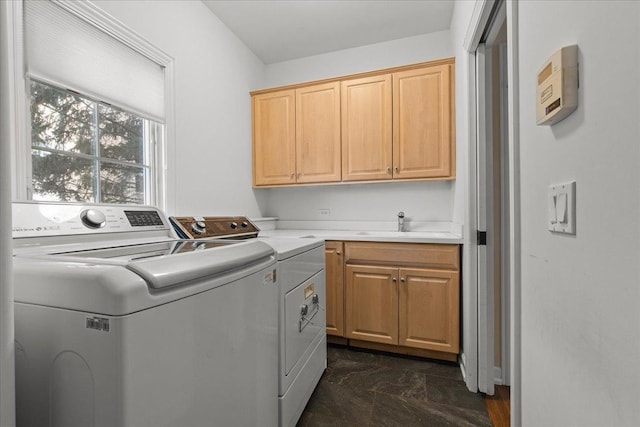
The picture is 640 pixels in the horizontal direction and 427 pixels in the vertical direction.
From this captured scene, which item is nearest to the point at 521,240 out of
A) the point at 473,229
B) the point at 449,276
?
→ the point at 473,229

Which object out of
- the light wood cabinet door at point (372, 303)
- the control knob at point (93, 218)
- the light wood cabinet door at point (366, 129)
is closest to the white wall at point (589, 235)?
the light wood cabinet door at point (372, 303)

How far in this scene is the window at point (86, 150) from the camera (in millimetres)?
1373

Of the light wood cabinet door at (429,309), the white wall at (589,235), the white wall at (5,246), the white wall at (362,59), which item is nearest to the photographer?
the white wall at (589,235)

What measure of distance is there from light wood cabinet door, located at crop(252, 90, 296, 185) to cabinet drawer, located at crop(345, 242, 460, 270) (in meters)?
1.01

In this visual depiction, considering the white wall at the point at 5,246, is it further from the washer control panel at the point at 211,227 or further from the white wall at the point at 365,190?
the white wall at the point at 365,190

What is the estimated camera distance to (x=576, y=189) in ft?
1.89

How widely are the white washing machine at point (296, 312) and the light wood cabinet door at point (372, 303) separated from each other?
16.9 inches

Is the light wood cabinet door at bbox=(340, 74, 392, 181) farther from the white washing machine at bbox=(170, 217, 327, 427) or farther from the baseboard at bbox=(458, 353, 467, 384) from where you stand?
the baseboard at bbox=(458, 353, 467, 384)

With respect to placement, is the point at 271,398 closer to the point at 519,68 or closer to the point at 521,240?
the point at 521,240

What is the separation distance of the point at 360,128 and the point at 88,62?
1916mm

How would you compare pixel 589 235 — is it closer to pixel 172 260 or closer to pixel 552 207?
pixel 552 207

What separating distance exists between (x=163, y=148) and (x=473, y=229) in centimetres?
208

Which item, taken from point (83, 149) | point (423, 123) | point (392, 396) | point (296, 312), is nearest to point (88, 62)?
point (83, 149)

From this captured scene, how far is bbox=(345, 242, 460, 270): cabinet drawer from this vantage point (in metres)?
2.05
